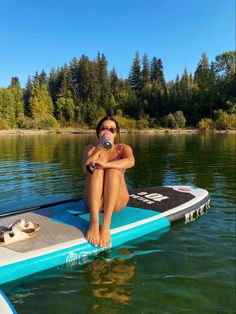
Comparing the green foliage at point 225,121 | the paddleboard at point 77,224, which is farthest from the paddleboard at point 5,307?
the green foliage at point 225,121

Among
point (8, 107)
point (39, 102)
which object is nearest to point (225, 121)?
point (39, 102)

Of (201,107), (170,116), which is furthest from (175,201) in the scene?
(201,107)

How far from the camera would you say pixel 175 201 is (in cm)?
707

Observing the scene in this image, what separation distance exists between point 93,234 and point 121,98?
83993 mm

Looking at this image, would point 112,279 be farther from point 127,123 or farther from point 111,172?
point 127,123

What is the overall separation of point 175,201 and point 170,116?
A: 63571 mm

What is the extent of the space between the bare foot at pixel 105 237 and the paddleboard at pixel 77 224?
10cm

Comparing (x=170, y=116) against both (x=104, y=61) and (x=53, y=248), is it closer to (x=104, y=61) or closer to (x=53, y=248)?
(x=104, y=61)

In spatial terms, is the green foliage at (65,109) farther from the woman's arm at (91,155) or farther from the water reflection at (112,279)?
the water reflection at (112,279)

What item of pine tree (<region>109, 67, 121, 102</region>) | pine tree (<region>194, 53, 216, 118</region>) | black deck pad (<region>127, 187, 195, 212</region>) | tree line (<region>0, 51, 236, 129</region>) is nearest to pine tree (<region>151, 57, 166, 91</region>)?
tree line (<region>0, 51, 236, 129</region>)

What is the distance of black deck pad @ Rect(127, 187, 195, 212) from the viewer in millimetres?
6668

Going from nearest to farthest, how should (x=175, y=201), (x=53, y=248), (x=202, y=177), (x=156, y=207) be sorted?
1. (x=53, y=248)
2. (x=156, y=207)
3. (x=175, y=201)
4. (x=202, y=177)

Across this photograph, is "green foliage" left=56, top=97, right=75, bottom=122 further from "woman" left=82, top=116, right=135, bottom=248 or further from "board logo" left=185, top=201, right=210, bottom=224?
"woman" left=82, top=116, right=135, bottom=248

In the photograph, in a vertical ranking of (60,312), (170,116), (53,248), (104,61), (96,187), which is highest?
(104,61)
